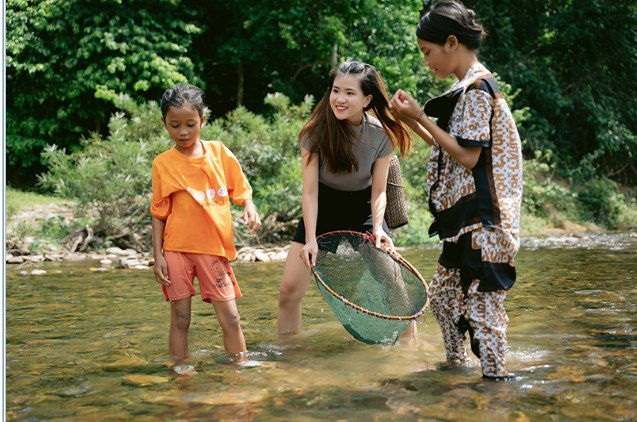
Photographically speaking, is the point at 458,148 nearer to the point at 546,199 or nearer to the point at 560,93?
the point at 546,199

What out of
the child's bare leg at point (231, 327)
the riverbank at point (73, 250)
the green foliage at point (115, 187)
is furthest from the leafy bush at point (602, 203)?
the child's bare leg at point (231, 327)

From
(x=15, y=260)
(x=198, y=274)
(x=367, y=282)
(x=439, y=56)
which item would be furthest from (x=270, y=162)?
(x=439, y=56)

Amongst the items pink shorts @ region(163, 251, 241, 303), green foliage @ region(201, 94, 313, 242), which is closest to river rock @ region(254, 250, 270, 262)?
green foliage @ region(201, 94, 313, 242)

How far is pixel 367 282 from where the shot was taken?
4.43m

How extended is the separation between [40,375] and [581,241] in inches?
381

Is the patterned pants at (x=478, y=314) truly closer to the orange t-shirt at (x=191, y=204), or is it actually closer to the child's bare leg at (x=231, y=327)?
the child's bare leg at (x=231, y=327)

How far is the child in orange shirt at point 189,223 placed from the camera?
153 inches

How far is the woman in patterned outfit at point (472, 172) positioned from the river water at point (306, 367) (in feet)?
1.08

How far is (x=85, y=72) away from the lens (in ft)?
52.1

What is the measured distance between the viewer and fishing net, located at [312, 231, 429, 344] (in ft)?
12.7

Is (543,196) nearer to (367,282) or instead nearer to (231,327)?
(367,282)

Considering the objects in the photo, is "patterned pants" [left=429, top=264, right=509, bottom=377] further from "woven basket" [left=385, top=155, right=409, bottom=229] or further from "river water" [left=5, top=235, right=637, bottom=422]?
"woven basket" [left=385, top=155, right=409, bottom=229]

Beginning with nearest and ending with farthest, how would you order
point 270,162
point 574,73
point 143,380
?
point 143,380
point 270,162
point 574,73

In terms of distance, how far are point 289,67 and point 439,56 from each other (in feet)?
51.2
